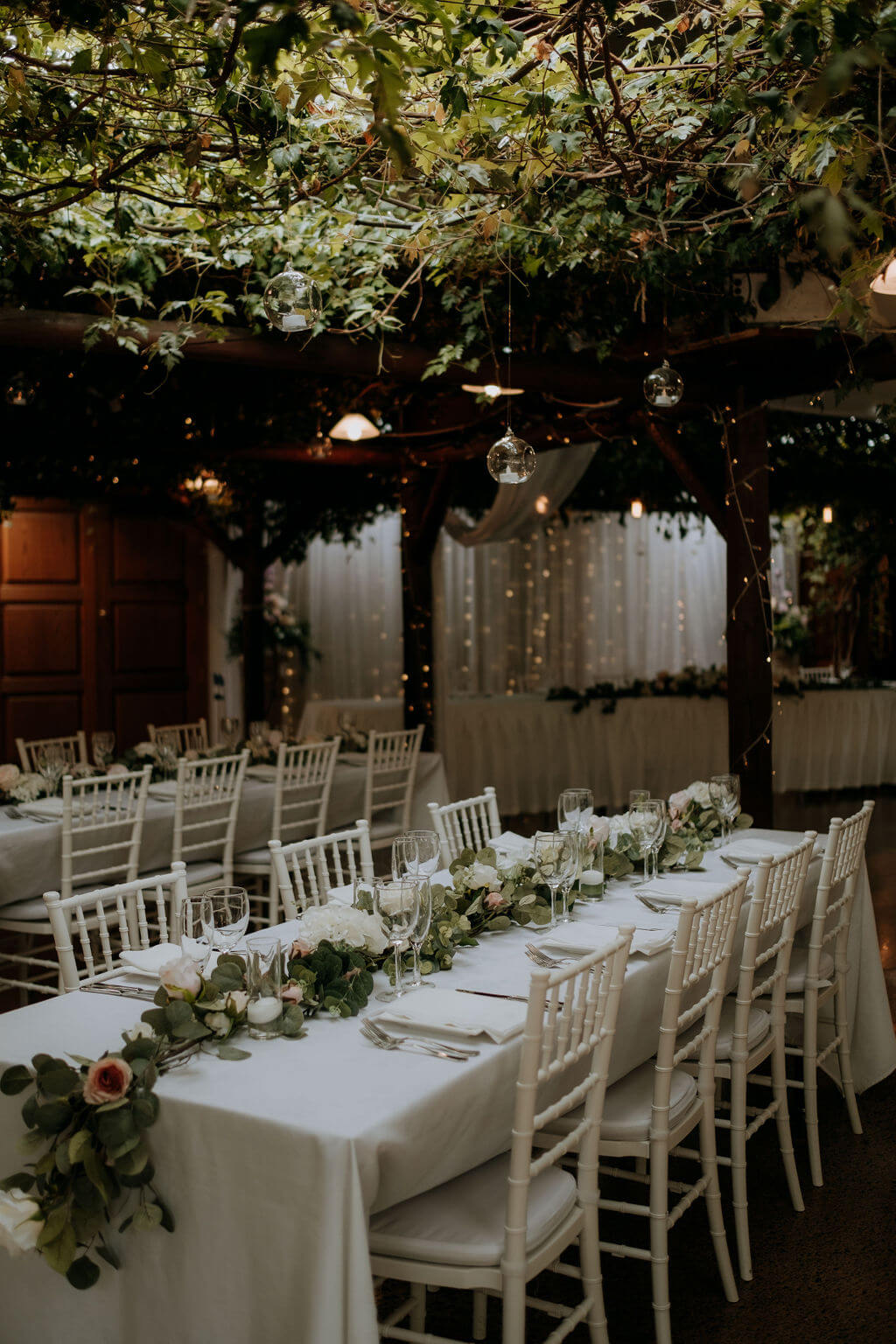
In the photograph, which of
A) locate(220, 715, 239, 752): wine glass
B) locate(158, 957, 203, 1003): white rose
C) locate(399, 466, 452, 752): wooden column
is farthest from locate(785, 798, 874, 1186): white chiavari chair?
locate(399, 466, 452, 752): wooden column

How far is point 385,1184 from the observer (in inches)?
74.3

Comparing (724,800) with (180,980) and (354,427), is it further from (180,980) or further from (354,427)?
(354,427)

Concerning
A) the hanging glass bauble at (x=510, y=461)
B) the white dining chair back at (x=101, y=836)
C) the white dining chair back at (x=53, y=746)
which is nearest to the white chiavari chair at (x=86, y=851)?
the white dining chair back at (x=101, y=836)

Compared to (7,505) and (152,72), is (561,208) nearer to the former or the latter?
(152,72)

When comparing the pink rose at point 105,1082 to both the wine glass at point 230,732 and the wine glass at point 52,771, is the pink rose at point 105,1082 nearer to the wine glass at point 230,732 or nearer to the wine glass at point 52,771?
the wine glass at point 52,771

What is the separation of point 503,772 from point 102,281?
5.28m

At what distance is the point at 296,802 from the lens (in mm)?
5828

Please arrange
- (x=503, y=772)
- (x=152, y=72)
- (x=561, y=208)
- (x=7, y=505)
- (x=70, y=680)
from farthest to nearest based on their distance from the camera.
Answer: (x=70, y=680)
(x=503, y=772)
(x=7, y=505)
(x=561, y=208)
(x=152, y=72)

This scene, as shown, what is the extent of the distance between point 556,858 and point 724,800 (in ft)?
3.97

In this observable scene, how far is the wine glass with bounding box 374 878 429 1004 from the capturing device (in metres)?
2.34

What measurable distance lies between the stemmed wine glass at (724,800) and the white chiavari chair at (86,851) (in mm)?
2076

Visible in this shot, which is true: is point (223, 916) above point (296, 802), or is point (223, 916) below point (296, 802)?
above

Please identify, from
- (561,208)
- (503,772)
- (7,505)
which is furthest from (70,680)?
(561,208)

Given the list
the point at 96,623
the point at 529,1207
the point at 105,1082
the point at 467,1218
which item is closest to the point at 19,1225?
the point at 105,1082
